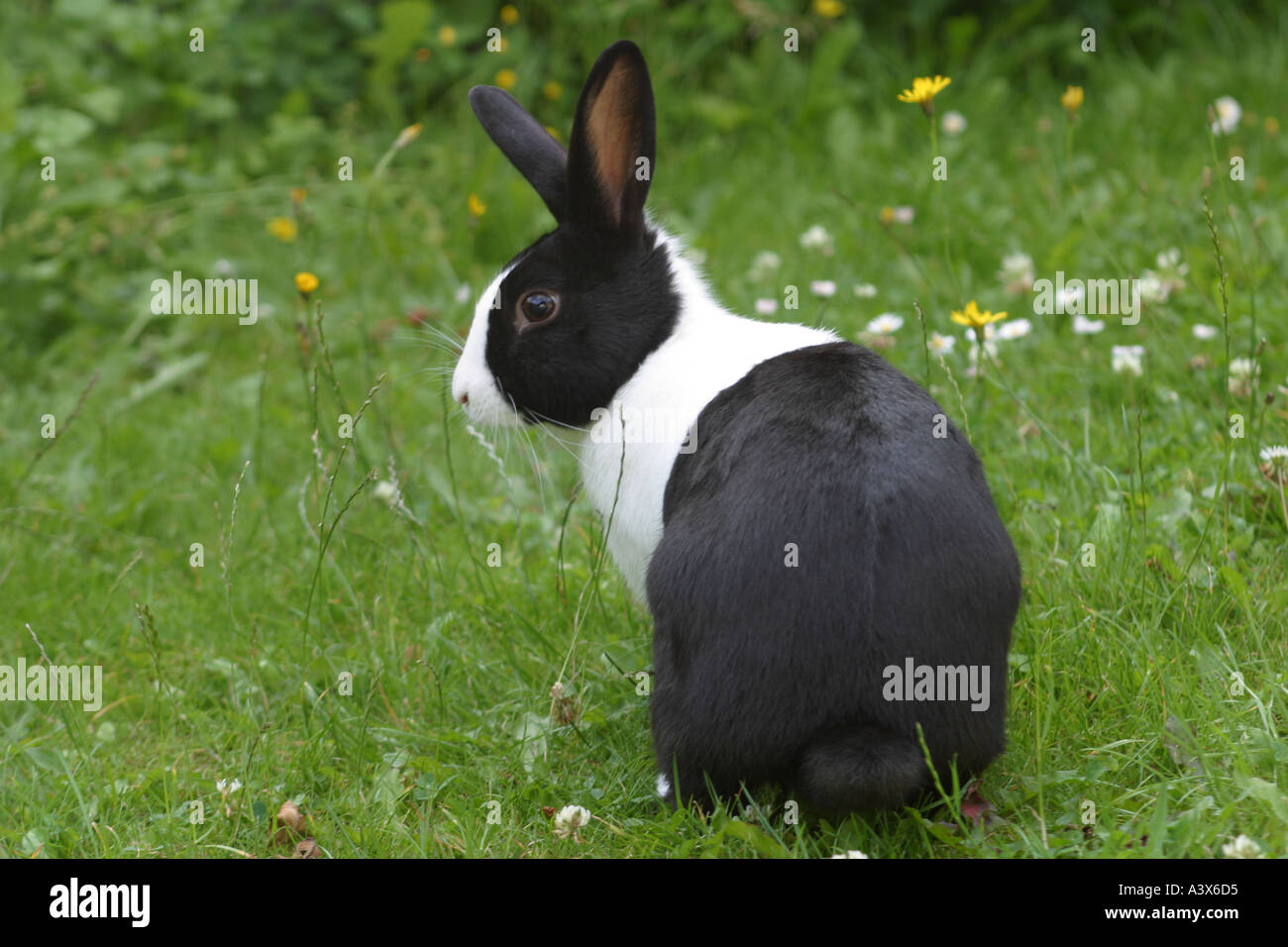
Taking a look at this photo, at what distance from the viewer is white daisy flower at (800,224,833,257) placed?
14.2 feet

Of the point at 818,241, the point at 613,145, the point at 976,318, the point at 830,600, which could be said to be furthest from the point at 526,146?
the point at 818,241

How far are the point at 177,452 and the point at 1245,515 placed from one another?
2.89 metres

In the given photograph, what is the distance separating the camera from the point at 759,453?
228 centimetres

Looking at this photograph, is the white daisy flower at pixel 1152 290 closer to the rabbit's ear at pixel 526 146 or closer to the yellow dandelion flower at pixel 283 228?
the rabbit's ear at pixel 526 146

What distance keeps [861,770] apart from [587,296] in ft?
3.60

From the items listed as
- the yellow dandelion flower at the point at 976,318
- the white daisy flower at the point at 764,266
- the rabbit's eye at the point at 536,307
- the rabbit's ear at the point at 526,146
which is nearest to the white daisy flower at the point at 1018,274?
the white daisy flower at the point at 764,266

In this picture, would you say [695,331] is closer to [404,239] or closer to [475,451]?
[475,451]

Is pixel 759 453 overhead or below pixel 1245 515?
overhead

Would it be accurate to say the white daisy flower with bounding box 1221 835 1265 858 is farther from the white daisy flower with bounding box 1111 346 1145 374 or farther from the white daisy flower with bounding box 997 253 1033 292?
the white daisy flower with bounding box 997 253 1033 292

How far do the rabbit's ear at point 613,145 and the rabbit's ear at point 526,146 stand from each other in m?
0.11

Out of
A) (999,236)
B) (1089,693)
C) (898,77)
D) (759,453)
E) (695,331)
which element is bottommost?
(1089,693)

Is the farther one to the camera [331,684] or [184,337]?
[184,337]
